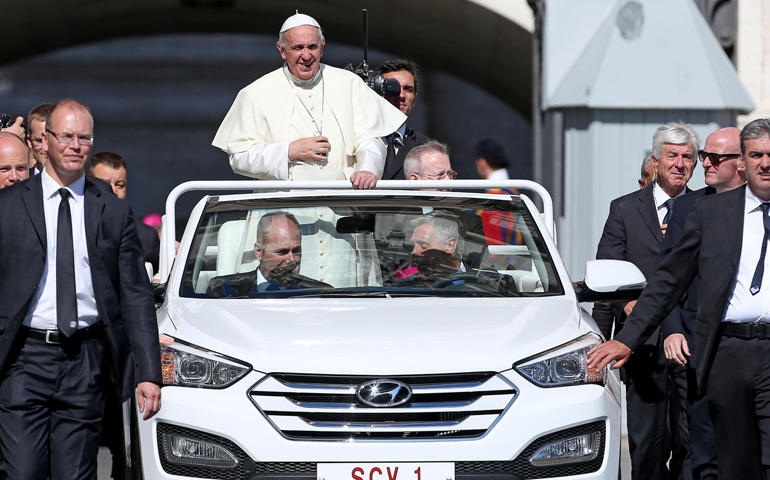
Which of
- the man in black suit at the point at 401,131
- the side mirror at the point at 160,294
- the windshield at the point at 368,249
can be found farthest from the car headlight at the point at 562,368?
the man in black suit at the point at 401,131

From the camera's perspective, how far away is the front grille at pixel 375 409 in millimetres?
4711

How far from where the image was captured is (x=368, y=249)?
18.8ft

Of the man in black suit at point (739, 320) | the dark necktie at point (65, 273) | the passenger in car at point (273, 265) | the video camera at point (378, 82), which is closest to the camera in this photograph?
the dark necktie at point (65, 273)

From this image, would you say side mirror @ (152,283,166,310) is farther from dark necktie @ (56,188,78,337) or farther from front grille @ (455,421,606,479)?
front grille @ (455,421,606,479)

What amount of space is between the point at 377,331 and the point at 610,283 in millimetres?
1093

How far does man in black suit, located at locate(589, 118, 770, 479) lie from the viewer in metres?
5.23

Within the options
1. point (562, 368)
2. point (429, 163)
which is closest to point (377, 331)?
point (562, 368)

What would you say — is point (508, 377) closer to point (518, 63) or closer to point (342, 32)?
point (518, 63)

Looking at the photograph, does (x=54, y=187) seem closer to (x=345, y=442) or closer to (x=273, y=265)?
(x=273, y=265)

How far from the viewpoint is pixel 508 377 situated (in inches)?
188

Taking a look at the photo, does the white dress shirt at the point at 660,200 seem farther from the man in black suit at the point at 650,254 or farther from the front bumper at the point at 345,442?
the front bumper at the point at 345,442

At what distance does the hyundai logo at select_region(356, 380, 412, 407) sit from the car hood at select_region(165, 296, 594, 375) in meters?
0.05

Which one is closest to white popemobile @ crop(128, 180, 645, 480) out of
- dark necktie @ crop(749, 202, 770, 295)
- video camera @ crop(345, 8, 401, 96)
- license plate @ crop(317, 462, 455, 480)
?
license plate @ crop(317, 462, 455, 480)

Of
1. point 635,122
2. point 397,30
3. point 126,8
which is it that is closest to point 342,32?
point 397,30
